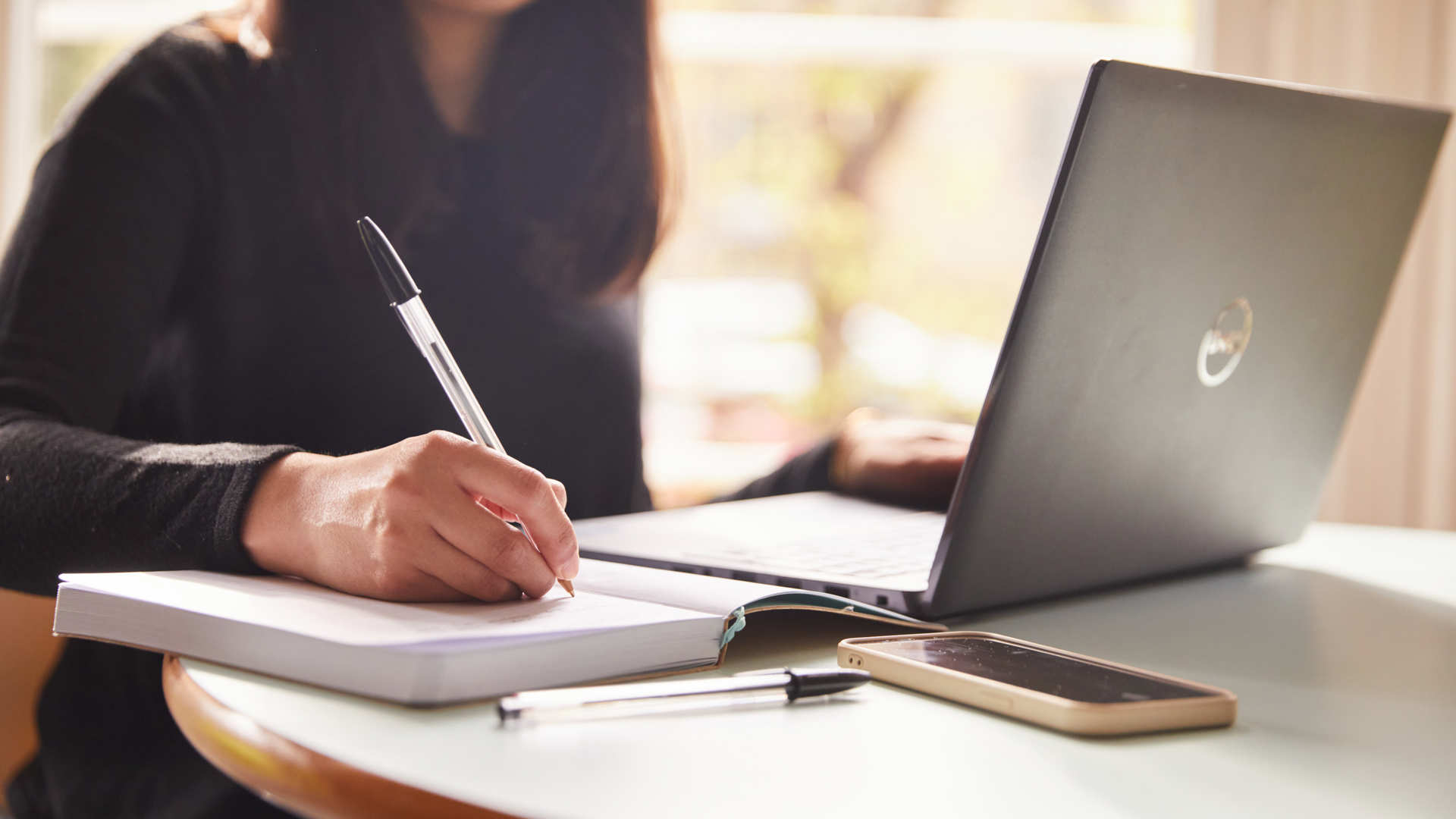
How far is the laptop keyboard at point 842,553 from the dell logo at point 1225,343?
0.18 meters

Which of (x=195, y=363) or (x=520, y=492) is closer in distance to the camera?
(x=520, y=492)

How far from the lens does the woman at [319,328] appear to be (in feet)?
1.79

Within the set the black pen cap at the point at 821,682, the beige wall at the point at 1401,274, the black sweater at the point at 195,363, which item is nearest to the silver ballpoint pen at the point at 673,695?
the black pen cap at the point at 821,682

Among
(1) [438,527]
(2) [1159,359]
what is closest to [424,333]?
(1) [438,527]

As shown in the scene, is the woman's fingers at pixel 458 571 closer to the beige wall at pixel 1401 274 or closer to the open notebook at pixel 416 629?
the open notebook at pixel 416 629

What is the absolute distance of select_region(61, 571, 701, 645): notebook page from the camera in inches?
16.8

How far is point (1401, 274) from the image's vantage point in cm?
212

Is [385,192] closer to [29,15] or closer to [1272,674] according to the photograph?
[1272,674]

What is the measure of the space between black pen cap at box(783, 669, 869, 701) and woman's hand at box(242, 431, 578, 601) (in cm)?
13

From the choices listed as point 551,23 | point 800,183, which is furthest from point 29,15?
point 800,183

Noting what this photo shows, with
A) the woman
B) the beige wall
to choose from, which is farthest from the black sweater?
the beige wall

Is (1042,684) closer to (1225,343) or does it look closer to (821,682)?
(821,682)

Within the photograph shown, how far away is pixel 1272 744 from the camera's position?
41cm

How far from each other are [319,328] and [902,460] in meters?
0.56
